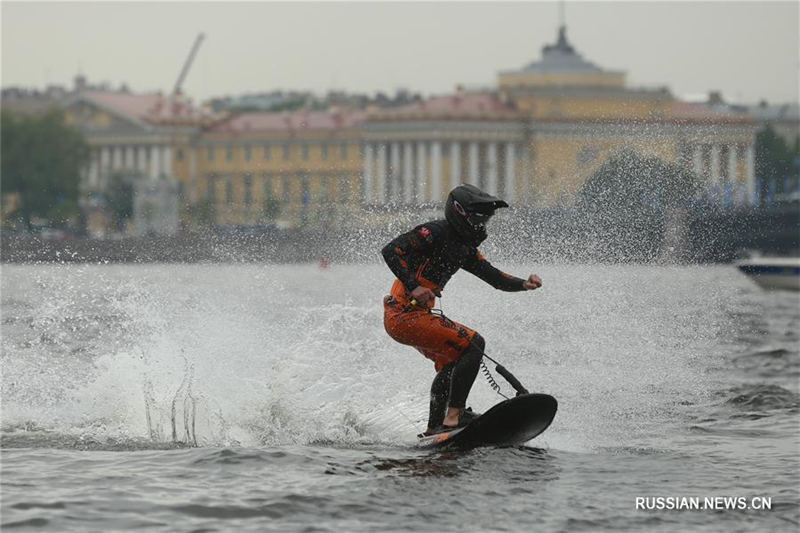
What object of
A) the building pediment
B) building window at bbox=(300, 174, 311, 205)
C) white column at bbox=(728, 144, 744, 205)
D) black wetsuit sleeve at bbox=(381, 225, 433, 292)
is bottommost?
building window at bbox=(300, 174, 311, 205)

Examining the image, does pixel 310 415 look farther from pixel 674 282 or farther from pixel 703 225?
pixel 703 225

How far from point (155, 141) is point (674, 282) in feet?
402

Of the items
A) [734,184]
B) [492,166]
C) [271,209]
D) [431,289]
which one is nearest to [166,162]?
[492,166]

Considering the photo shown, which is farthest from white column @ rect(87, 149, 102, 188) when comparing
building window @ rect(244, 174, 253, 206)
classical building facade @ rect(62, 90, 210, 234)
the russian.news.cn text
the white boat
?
the russian.news.cn text

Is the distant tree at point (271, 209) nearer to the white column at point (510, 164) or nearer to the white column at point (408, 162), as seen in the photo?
the white column at point (510, 164)

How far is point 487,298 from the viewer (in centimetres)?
1638

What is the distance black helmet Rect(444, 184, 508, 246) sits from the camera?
11.3 metres

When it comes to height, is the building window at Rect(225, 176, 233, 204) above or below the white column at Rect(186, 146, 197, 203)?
below

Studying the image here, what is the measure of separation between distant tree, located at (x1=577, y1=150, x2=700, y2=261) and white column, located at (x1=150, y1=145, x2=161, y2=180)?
121m

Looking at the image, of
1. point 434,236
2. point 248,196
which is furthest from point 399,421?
point 248,196

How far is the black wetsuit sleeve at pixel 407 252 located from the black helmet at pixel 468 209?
0.23 meters

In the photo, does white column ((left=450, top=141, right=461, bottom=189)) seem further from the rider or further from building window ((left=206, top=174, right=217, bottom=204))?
the rider

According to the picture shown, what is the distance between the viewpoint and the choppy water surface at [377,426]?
973 cm

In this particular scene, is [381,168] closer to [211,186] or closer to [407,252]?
[211,186]
